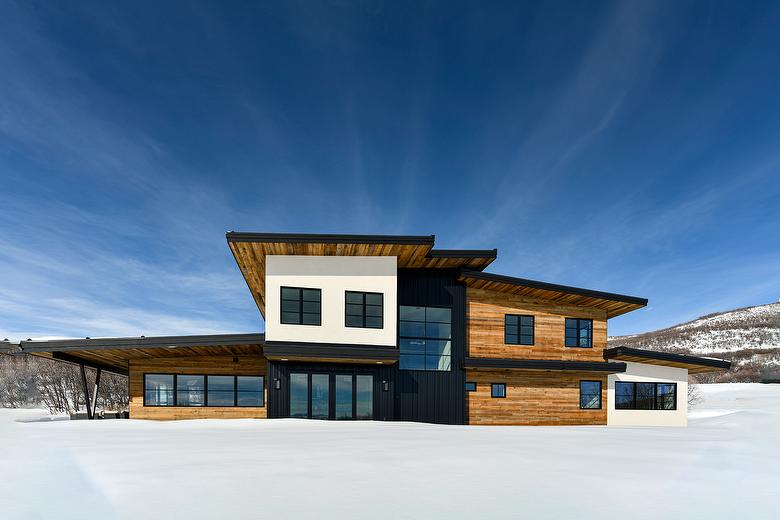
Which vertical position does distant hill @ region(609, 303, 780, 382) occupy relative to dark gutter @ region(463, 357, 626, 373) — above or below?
below

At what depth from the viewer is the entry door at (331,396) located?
1466cm

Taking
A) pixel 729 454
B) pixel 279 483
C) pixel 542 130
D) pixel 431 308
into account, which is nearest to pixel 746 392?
pixel 542 130

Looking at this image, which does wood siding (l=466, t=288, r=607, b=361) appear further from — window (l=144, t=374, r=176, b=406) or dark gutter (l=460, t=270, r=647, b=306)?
window (l=144, t=374, r=176, b=406)

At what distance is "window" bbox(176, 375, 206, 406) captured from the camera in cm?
1636

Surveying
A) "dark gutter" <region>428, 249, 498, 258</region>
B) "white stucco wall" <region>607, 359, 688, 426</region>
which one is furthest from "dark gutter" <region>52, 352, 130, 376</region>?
"white stucco wall" <region>607, 359, 688, 426</region>

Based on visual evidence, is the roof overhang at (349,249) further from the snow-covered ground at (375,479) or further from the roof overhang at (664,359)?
the roof overhang at (664,359)

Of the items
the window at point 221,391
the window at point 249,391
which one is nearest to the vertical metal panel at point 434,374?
the window at point 249,391

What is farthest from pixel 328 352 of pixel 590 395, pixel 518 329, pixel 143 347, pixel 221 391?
pixel 590 395

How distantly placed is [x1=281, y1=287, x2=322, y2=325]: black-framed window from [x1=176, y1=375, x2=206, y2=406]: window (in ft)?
15.5

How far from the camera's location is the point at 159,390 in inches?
648

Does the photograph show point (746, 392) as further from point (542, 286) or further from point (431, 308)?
point (431, 308)

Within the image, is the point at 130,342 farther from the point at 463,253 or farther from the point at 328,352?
the point at 463,253

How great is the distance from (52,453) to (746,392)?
56.4 meters

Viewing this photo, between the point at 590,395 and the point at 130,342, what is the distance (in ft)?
A: 55.2
